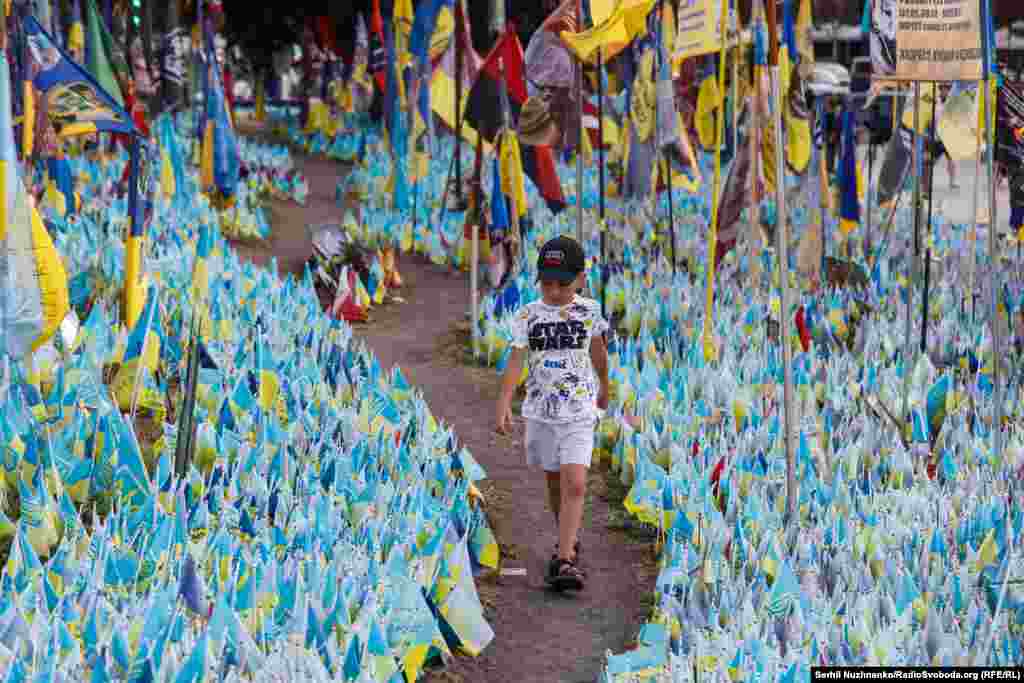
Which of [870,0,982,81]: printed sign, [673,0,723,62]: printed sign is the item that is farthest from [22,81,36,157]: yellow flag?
[870,0,982,81]: printed sign

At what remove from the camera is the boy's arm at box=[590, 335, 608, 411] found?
5.51 meters

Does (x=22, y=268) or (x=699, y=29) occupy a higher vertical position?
(x=699, y=29)

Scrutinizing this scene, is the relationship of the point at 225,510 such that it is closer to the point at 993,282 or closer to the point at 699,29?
the point at 993,282

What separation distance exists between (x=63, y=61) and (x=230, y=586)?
4574 mm

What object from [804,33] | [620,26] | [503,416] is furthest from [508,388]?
[804,33]

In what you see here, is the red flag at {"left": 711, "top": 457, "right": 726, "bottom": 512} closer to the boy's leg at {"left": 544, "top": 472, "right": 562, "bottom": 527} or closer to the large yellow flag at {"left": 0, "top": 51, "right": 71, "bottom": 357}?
the boy's leg at {"left": 544, "top": 472, "right": 562, "bottom": 527}

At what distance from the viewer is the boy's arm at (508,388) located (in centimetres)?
546

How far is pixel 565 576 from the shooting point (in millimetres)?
5352

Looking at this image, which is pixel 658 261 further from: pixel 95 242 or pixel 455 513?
pixel 455 513

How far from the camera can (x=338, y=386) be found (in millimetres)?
6590

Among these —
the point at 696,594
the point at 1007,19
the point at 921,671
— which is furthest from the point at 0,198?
the point at 1007,19

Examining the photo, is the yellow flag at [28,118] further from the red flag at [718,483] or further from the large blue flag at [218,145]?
the red flag at [718,483]

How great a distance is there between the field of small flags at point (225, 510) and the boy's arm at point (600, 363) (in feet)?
2.26

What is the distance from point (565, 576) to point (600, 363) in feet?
2.77
